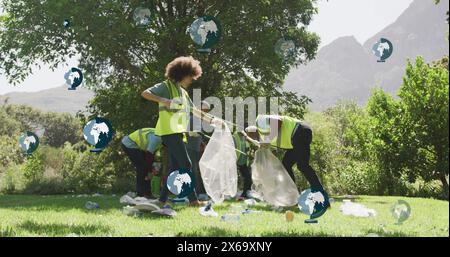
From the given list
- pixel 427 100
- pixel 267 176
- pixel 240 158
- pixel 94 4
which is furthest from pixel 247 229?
pixel 427 100

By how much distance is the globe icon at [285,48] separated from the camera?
15.4 meters

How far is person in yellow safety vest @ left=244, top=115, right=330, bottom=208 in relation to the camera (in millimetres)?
7355

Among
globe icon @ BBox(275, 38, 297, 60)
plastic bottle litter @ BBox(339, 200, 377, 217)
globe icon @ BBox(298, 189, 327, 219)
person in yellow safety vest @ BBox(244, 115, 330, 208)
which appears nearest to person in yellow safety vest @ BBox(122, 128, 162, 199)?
person in yellow safety vest @ BBox(244, 115, 330, 208)

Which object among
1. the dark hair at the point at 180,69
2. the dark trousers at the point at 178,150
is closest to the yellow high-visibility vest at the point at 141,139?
the dark trousers at the point at 178,150

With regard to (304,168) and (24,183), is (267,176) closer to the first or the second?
(304,168)

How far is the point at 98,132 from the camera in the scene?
1305 cm

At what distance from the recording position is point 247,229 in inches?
198

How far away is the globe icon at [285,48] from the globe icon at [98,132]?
5.94 meters

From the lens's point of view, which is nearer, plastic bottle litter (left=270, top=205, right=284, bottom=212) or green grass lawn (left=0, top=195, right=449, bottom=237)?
green grass lawn (left=0, top=195, right=449, bottom=237)

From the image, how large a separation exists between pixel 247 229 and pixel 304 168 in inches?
101

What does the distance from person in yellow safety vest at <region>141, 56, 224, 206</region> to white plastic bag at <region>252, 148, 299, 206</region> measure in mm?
1467

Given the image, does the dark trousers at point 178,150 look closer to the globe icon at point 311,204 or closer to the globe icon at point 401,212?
the globe icon at point 311,204

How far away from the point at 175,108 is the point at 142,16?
27.7ft

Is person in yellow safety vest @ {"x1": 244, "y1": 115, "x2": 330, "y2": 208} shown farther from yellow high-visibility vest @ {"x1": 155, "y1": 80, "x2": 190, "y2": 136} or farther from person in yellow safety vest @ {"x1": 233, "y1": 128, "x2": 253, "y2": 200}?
person in yellow safety vest @ {"x1": 233, "y1": 128, "x2": 253, "y2": 200}
